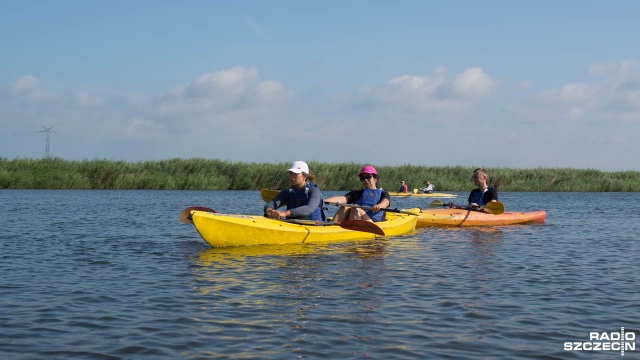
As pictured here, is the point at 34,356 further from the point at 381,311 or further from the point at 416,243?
the point at 416,243

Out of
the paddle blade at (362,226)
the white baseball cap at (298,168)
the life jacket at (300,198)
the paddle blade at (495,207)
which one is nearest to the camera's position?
the white baseball cap at (298,168)

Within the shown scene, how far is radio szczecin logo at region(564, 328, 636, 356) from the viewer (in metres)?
5.27

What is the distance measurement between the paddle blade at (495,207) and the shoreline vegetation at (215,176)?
18938 mm

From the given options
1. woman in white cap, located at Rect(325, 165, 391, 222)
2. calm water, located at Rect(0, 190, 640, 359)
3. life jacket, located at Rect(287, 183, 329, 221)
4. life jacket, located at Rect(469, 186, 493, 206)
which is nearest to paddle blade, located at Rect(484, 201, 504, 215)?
life jacket, located at Rect(469, 186, 493, 206)

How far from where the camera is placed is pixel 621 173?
45.9 meters

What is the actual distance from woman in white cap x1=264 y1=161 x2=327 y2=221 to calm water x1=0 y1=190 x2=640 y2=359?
61 centimetres

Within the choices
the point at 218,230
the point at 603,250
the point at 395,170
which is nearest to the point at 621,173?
the point at 395,170

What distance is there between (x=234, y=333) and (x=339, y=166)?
3334cm

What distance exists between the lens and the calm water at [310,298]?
5211mm

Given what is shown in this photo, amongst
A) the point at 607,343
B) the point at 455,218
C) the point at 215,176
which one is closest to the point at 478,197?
the point at 455,218

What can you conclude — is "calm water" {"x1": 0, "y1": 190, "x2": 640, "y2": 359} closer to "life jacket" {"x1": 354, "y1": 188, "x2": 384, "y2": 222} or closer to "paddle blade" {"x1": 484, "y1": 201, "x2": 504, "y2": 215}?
"life jacket" {"x1": 354, "y1": 188, "x2": 384, "y2": 222}

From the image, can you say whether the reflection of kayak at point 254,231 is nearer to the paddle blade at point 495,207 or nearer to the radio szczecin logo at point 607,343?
the paddle blade at point 495,207

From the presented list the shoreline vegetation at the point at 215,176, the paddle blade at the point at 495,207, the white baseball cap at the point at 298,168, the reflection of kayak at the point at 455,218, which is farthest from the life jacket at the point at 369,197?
the shoreline vegetation at the point at 215,176

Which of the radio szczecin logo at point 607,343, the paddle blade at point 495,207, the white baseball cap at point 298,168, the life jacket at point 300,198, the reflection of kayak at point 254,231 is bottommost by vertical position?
the radio szczecin logo at point 607,343
